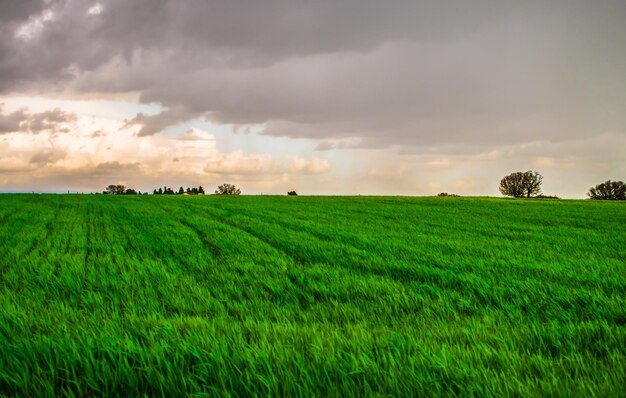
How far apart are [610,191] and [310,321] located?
138 m

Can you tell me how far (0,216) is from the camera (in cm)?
2488

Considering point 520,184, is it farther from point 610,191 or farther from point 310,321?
point 310,321

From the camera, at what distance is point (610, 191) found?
113875mm

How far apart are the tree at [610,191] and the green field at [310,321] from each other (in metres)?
124

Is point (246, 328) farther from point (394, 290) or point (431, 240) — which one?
point (431, 240)

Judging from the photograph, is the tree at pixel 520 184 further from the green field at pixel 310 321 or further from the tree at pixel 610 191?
the green field at pixel 310 321

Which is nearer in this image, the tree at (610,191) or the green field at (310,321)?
the green field at (310,321)

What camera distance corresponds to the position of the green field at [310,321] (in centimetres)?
302

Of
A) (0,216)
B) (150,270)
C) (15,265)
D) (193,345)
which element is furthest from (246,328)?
(0,216)

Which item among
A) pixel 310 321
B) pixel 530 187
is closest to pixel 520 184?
pixel 530 187

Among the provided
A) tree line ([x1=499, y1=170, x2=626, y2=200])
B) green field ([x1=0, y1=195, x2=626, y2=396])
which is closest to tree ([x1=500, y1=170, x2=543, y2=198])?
tree line ([x1=499, y1=170, x2=626, y2=200])

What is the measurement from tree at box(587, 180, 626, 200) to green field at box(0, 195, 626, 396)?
408ft

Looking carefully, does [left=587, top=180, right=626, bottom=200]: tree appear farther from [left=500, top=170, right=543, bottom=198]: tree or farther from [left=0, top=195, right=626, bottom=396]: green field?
[left=0, top=195, right=626, bottom=396]: green field

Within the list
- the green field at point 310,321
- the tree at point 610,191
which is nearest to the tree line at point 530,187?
the tree at point 610,191
